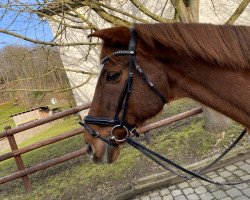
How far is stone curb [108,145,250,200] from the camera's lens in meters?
4.44

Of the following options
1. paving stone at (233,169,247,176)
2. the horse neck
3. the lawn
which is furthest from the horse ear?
the lawn

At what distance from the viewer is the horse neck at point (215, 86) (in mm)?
1854

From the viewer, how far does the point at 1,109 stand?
41.4m

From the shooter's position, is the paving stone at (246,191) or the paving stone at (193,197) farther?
the paving stone at (193,197)

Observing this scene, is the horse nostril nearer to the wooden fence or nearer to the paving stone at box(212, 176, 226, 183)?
the paving stone at box(212, 176, 226, 183)

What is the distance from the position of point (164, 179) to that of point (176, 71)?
2904 millimetres

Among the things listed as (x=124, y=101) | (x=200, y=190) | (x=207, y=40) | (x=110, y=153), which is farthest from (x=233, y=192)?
(x=207, y=40)

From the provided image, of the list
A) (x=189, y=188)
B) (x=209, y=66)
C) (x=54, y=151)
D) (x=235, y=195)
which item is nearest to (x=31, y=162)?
(x=54, y=151)

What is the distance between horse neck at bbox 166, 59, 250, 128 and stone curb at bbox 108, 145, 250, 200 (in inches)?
109

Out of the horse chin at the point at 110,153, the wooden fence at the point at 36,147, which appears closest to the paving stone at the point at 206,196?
the wooden fence at the point at 36,147

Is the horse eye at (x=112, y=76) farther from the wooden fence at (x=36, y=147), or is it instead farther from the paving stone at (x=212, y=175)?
the wooden fence at (x=36, y=147)

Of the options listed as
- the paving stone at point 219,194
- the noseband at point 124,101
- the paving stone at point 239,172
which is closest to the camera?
the noseband at point 124,101

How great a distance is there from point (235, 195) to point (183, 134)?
2.24m

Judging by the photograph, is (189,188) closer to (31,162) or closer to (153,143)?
(153,143)
